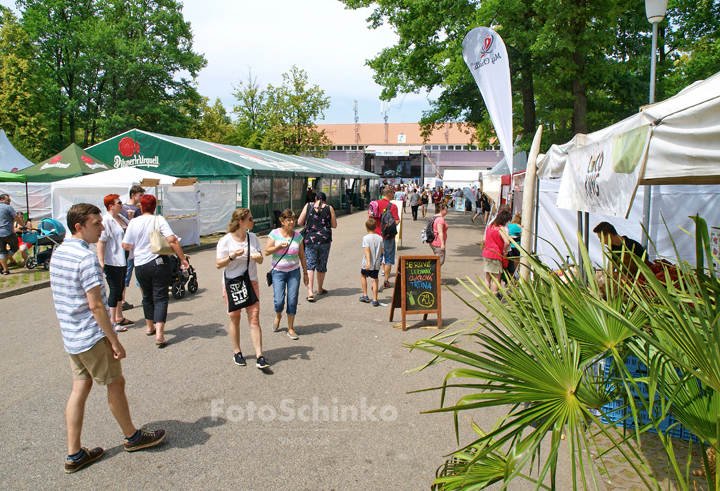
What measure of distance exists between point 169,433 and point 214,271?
768 cm

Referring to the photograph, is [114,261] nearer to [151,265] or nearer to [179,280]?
[151,265]

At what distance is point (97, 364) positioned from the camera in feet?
11.2

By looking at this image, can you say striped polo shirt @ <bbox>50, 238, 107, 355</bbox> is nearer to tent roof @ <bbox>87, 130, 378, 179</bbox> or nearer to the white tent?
the white tent

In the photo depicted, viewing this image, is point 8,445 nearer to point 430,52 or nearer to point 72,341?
point 72,341

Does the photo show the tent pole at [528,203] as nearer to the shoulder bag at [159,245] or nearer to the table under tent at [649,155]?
the table under tent at [649,155]

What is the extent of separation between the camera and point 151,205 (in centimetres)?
622

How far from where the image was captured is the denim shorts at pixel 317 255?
8281 millimetres

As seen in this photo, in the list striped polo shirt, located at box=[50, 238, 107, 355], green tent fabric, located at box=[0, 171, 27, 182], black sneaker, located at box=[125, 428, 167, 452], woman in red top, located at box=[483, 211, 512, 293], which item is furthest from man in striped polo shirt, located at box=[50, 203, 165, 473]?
green tent fabric, located at box=[0, 171, 27, 182]

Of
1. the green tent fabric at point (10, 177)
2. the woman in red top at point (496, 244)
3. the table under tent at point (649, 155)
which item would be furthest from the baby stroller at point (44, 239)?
the table under tent at point (649, 155)

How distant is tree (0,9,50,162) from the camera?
107 ft

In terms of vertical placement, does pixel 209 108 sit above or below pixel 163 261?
above

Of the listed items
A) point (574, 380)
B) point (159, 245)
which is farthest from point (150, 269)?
point (574, 380)

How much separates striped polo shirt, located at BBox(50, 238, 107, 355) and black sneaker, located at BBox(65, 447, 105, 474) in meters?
0.73

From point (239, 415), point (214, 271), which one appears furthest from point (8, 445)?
point (214, 271)
